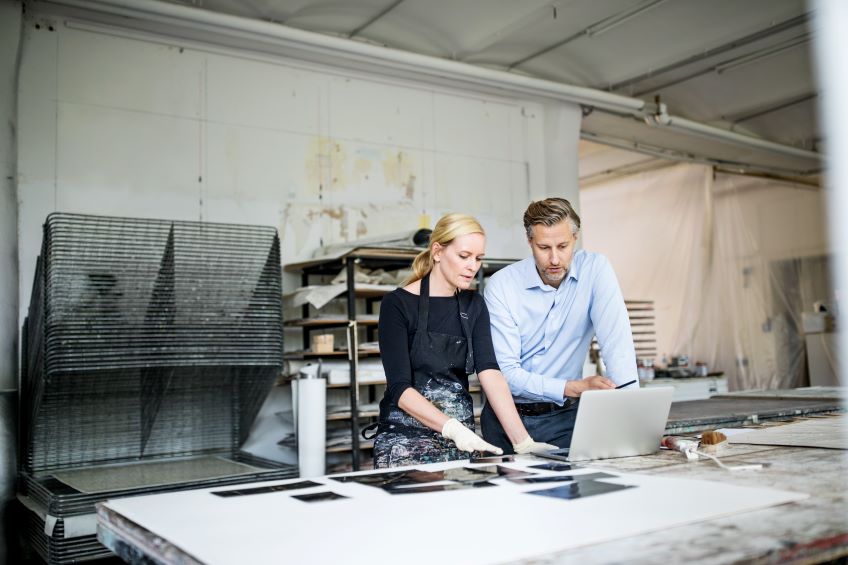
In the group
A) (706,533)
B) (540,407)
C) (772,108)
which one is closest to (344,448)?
(540,407)

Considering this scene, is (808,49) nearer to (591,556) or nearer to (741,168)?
(741,168)

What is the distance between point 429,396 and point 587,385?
0.46 meters

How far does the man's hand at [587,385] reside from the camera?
2.18 metres

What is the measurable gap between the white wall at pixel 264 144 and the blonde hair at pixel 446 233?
289 centimetres

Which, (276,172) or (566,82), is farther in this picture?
(566,82)

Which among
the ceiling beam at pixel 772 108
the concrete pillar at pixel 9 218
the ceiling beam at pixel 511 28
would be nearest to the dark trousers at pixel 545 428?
the concrete pillar at pixel 9 218

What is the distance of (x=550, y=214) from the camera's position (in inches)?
94.0

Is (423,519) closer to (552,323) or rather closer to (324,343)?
(552,323)

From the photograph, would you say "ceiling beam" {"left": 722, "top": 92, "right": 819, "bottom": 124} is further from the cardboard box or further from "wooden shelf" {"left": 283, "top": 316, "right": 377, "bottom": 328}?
the cardboard box

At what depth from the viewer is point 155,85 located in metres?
4.78

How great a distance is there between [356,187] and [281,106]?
2.50 ft

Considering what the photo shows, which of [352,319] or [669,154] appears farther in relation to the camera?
[669,154]

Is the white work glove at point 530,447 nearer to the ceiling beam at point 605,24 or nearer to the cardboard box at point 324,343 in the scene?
the cardboard box at point 324,343

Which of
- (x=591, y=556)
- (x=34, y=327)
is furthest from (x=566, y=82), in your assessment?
(x=591, y=556)
